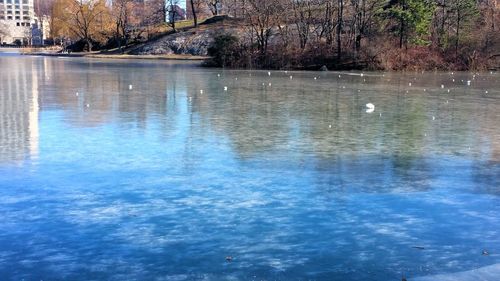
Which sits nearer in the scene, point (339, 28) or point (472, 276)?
point (472, 276)

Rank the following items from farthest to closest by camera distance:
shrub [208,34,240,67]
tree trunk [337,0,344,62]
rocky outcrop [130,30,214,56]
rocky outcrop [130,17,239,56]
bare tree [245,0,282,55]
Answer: rocky outcrop [130,30,214,56], rocky outcrop [130,17,239,56], bare tree [245,0,282,55], shrub [208,34,240,67], tree trunk [337,0,344,62]

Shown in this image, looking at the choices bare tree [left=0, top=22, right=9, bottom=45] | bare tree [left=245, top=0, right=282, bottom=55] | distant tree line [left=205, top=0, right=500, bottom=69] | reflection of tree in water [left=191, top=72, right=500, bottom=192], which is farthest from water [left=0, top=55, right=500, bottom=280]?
bare tree [left=0, top=22, right=9, bottom=45]

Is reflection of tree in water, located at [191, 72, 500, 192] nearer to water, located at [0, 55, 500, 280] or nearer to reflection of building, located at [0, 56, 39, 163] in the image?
water, located at [0, 55, 500, 280]

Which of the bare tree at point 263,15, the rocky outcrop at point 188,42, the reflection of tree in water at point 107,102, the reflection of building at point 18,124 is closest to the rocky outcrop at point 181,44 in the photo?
the rocky outcrop at point 188,42

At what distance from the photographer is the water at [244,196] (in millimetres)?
4570

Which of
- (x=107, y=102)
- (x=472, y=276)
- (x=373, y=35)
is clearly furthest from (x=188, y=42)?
(x=472, y=276)

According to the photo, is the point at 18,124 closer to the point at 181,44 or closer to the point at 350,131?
the point at 350,131

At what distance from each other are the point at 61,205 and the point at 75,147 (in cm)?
346

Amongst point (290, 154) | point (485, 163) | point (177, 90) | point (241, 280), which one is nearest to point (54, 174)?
point (290, 154)

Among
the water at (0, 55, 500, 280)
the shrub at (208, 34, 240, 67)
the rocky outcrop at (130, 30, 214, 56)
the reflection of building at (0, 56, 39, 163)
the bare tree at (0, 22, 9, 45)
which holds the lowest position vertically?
the water at (0, 55, 500, 280)

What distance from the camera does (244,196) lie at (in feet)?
21.4

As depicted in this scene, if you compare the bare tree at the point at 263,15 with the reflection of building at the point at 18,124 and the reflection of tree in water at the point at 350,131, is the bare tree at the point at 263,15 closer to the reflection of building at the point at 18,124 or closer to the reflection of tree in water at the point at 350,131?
the reflection of tree in water at the point at 350,131

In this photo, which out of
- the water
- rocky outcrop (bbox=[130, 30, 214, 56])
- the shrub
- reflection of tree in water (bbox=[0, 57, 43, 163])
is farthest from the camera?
rocky outcrop (bbox=[130, 30, 214, 56])

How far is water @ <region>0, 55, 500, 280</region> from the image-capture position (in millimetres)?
4570
